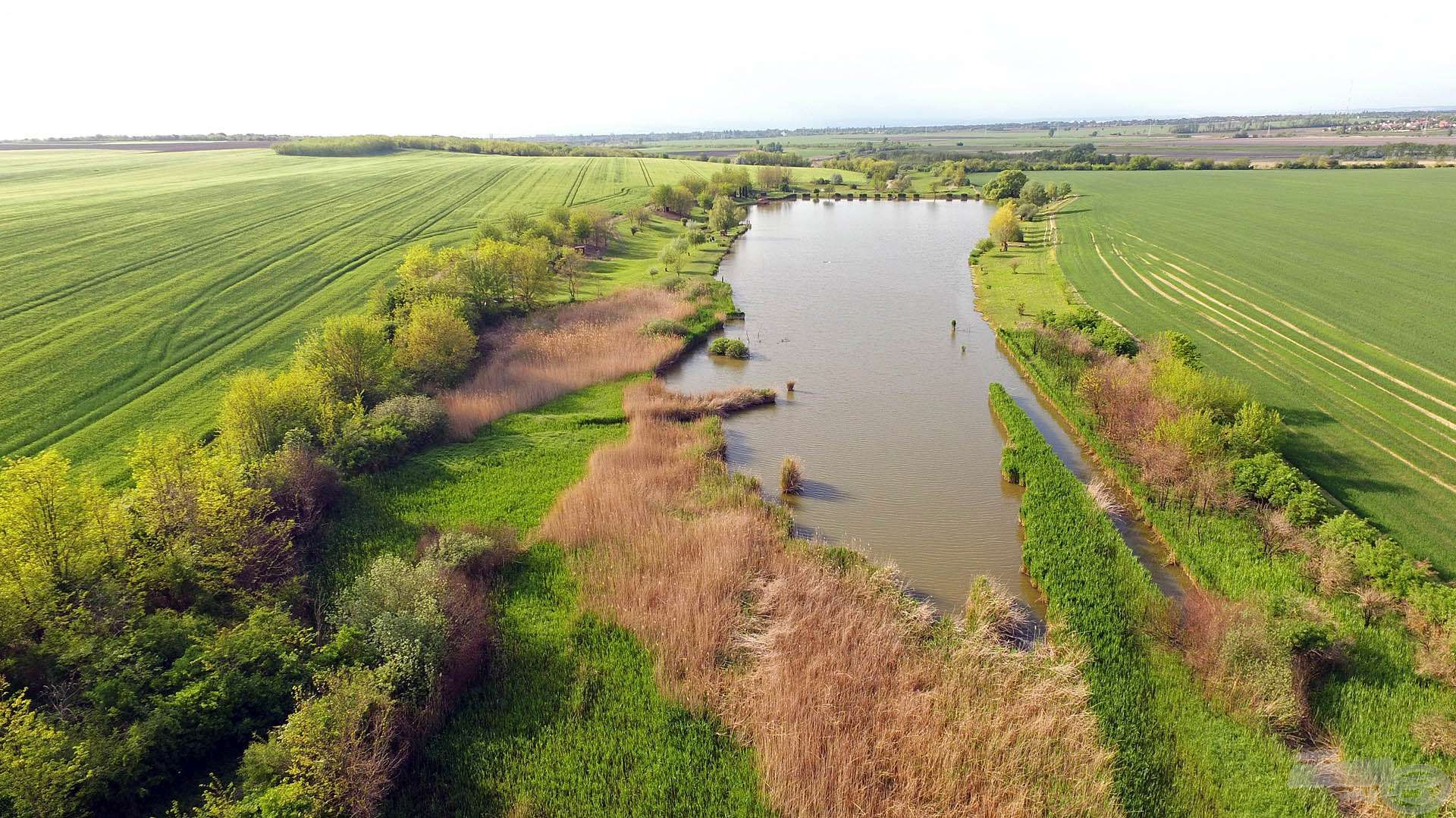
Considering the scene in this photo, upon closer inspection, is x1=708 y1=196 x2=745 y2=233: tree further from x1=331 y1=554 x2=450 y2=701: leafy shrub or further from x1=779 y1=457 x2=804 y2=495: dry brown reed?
x1=331 y1=554 x2=450 y2=701: leafy shrub

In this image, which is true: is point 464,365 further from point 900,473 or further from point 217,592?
point 900,473

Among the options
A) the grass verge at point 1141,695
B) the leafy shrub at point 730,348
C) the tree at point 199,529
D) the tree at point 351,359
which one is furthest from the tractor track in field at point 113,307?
the grass verge at point 1141,695

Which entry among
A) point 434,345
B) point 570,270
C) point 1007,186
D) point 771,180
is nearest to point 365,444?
point 434,345

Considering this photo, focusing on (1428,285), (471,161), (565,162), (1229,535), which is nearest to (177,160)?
(471,161)

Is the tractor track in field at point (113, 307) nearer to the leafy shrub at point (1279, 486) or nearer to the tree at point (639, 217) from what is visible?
the tree at point (639, 217)

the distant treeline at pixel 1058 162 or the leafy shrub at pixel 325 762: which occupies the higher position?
the distant treeline at pixel 1058 162

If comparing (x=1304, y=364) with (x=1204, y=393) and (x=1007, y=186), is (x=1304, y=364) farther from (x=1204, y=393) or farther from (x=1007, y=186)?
(x=1007, y=186)
